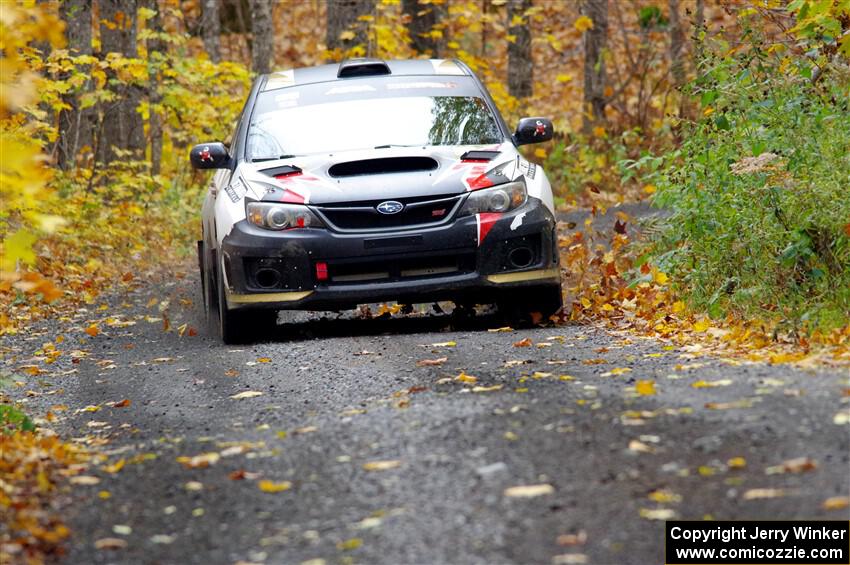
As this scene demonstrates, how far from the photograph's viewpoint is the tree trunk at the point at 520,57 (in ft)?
75.8

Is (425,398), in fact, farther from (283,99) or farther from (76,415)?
(283,99)

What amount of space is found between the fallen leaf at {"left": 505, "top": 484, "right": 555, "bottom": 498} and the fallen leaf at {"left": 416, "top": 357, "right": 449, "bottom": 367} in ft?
8.35

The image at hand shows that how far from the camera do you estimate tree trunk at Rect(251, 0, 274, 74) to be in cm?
1938

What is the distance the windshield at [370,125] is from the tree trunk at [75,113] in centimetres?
891

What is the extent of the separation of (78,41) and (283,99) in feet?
30.6

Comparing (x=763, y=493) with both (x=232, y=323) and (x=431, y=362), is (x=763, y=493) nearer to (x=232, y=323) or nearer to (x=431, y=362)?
(x=431, y=362)

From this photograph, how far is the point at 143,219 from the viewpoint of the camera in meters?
17.4

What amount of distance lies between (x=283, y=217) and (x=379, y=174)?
71 centimetres

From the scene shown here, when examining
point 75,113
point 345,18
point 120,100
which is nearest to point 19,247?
point 120,100

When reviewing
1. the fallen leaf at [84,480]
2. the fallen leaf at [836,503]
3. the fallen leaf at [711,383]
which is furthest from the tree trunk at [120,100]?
the fallen leaf at [836,503]

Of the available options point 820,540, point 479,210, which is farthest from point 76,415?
point 820,540

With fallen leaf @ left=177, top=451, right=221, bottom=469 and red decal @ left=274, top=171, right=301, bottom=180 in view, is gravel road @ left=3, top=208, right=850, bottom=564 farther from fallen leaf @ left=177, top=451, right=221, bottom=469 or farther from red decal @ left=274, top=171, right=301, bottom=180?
red decal @ left=274, top=171, right=301, bottom=180

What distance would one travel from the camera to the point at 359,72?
9812 millimetres

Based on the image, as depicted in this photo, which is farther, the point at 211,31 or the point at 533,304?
the point at 211,31
